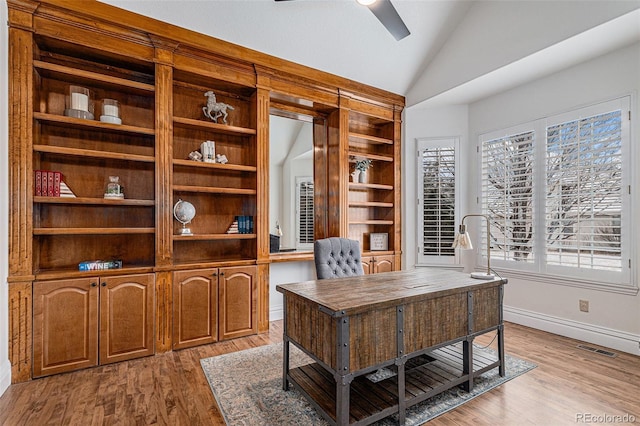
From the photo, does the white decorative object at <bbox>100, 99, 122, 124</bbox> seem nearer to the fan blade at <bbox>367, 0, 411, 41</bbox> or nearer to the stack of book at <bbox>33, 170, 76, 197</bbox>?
the stack of book at <bbox>33, 170, 76, 197</bbox>

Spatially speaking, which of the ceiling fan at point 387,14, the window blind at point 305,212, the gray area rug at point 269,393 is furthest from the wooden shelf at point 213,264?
the ceiling fan at point 387,14

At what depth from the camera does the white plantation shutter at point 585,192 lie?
314cm

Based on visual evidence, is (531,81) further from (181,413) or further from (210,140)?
(181,413)

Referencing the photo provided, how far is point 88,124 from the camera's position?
277cm

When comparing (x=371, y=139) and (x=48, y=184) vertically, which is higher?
(x=371, y=139)

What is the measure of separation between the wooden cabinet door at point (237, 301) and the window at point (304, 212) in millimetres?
937

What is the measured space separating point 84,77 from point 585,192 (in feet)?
15.7

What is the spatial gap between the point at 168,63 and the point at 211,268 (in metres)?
1.96

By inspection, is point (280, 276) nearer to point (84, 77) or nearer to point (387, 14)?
point (84, 77)

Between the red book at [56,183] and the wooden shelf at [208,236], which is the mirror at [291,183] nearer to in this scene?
the wooden shelf at [208,236]

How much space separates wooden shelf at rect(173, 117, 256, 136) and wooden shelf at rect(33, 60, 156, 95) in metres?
0.35

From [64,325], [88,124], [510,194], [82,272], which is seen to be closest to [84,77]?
[88,124]

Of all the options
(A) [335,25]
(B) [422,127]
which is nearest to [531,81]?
(B) [422,127]

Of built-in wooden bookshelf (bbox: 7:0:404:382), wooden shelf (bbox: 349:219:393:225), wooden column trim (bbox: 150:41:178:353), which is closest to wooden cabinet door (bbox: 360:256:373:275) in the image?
wooden shelf (bbox: 349:219:393:225)
